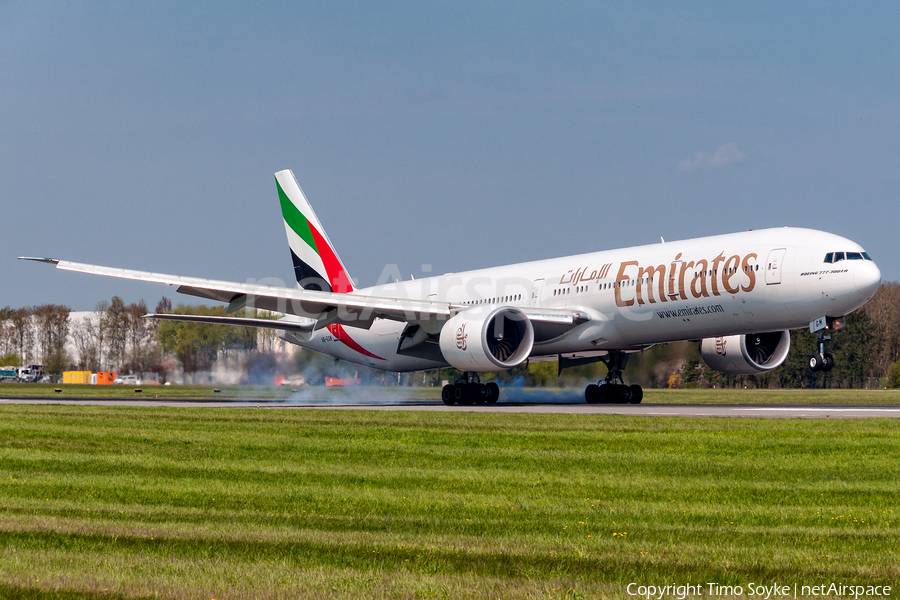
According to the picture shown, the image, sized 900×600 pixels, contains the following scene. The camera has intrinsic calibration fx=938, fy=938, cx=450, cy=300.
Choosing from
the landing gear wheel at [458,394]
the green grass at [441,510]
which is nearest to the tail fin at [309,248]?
the landing gear wheel at [458,394]

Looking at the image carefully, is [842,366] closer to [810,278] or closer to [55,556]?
[810,278]

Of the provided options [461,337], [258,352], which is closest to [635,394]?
[461,337]

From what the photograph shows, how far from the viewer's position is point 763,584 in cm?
675

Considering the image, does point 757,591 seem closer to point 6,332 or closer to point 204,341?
point 204,341

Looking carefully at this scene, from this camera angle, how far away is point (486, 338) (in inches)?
1219

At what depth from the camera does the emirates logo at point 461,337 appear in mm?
31375

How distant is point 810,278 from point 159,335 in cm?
4367

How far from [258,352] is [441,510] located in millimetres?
37923

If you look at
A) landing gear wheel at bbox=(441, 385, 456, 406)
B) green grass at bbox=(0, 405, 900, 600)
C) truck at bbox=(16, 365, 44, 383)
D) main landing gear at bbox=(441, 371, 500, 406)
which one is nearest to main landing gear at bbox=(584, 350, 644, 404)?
main landing gear at bbox=(441, 371, 500, 406)

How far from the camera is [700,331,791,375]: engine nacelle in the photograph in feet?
113

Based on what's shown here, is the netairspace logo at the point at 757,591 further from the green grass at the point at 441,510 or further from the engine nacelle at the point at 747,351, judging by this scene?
the engine nacelle at the point at 747,351

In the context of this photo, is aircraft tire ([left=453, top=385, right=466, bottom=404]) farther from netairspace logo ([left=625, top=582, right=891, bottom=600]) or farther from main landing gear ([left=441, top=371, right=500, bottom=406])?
netairspace logo ([left=625, top=582, right=891, bottom=600])

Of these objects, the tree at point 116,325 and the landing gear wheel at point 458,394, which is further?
the tree at point 116,325

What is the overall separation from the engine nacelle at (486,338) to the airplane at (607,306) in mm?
47
